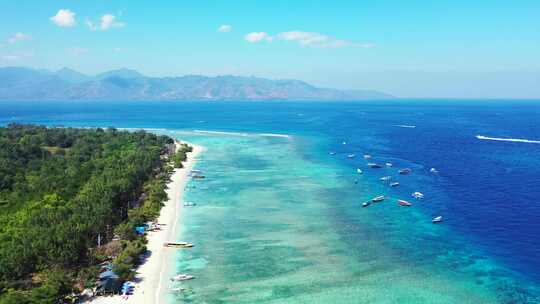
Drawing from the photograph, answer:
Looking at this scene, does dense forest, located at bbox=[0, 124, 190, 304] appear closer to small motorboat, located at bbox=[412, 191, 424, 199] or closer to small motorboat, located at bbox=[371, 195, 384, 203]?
small motorboat, located at bbox=[371, 195, 384, 203]

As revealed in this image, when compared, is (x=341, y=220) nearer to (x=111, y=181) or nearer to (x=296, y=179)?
(x=296, y=179)

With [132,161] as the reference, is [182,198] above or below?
below

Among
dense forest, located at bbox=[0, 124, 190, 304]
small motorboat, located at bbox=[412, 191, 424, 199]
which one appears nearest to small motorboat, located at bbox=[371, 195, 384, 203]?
small motorboat, located at bbox=[412, 191, 424, 199]

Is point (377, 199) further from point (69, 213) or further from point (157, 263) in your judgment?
point (69, 213)

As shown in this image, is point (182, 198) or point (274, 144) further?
point (274, 144)

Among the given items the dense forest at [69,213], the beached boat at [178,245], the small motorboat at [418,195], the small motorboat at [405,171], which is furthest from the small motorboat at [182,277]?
the small motorboat at [405,171]

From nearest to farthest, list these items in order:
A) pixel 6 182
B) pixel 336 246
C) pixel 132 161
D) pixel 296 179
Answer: pixel 336 246
pixel 6 182
pixel 132 161
pixel 296 179

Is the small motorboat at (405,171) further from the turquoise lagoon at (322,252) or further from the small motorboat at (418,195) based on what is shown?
→ the small motorboat at (418,195)

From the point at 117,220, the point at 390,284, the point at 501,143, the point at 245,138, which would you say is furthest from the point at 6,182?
the point at 501,143
